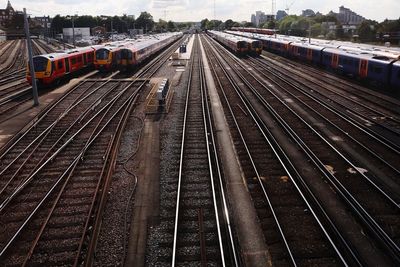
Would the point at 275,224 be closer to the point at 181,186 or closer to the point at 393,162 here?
the point at 181,186

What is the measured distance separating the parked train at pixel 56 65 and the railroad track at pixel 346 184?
16.0 meters

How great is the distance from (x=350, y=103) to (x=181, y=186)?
1645 cm

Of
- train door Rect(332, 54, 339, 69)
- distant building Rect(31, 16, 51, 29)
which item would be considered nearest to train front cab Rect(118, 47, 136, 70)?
train door Rect(332, 54, 339, 69)

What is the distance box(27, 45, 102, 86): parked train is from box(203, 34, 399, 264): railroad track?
630 inches

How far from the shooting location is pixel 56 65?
2972 cm

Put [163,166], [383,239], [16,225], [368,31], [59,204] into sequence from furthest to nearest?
[368,31]
[163,166]
[59,204]
[16,225]
[383,239]

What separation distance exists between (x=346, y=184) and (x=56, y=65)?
25.3m

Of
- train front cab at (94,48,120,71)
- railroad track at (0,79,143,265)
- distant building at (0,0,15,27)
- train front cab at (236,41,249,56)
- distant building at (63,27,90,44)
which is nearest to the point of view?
railroad track at (0,79,143,265)

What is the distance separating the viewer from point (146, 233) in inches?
378

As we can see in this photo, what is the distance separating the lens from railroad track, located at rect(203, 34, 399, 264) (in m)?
9.18

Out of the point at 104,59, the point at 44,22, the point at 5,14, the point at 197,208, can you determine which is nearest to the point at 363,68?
the point at 104,59

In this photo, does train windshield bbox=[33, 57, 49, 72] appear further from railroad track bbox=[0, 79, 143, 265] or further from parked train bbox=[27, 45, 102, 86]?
railroad track bbox=[0, 79, 143, 265]

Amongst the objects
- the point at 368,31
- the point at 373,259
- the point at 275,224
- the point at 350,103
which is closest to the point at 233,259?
the point at 275,224

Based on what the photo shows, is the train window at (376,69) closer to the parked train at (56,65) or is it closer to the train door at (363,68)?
the train door at (363,68)
